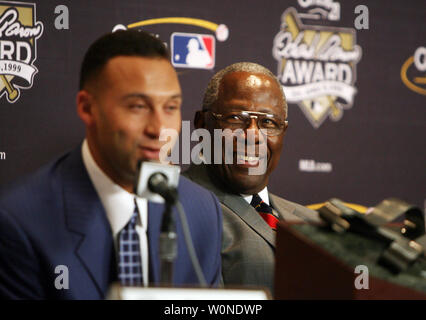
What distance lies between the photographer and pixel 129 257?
41.8 inches

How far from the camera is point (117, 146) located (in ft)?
3.48

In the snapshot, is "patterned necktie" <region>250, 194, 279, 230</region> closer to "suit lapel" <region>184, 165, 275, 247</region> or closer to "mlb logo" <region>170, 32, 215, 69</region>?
"suit lapel" <region>184, 165, 275, 247</region>

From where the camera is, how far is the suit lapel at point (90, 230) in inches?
41.2

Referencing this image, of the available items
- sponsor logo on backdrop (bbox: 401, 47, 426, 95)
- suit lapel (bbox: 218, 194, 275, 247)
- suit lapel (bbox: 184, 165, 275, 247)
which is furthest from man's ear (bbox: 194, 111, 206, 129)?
sponsor logo on backdrop (bbox: 401, 47, 426, 95)

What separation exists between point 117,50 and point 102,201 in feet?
0.99

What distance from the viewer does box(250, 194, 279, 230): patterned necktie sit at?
1706 millimetres

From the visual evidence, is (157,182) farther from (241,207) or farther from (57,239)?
(241,207)

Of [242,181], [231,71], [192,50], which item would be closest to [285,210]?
[242,181]

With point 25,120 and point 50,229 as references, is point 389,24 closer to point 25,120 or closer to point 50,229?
point 25,120

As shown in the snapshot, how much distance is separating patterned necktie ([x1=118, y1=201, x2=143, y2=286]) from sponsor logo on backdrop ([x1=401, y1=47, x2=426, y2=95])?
1.77 meters

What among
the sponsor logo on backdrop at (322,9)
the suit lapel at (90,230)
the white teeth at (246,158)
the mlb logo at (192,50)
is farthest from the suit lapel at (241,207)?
the sponsor logo on backdrop at (322,9)

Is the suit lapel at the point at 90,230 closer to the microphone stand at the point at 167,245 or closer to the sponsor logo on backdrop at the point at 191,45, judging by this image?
the microphone stand at the point at 167,245
